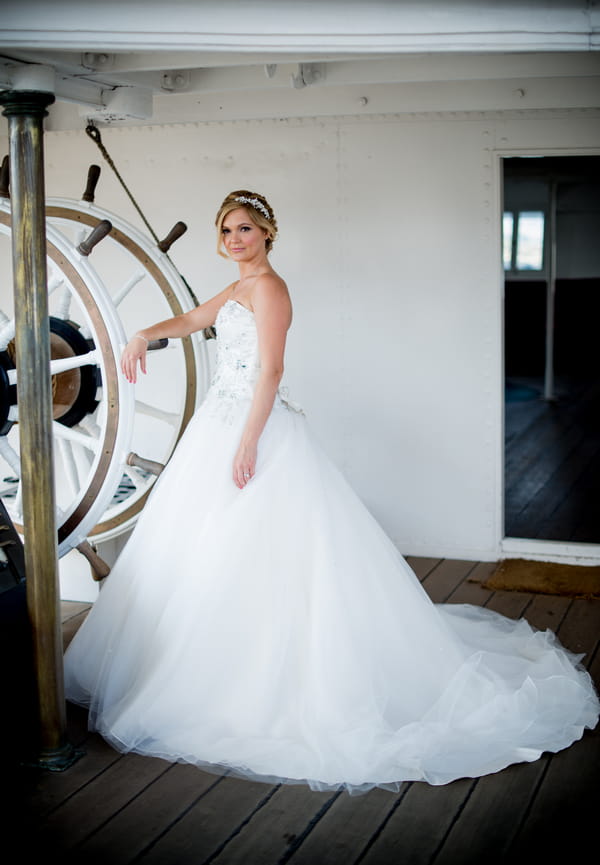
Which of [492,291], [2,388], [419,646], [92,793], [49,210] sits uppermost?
[49,210]

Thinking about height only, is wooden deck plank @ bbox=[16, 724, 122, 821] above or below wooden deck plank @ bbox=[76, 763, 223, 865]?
below

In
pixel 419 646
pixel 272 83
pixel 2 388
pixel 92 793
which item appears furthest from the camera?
pixel 272 83

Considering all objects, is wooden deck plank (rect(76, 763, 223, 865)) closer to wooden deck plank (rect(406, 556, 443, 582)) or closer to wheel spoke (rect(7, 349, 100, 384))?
wheel spoke (rect(7, 349, 100, 384))

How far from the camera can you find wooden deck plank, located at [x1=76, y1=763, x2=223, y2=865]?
2521 millimetres

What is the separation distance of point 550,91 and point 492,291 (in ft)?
3.04

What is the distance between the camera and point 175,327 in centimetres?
372

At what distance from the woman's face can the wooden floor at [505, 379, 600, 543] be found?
2.74 m

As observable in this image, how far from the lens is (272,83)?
400 cm

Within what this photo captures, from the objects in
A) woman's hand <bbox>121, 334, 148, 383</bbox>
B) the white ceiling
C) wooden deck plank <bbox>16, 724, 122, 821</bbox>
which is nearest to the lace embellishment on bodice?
woman's hand <bbox>121, 334, 148, 383</bbox>

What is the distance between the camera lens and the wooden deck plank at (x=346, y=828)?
250 centimetres

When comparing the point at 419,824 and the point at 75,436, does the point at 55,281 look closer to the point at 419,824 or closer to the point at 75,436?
the point at 75,436

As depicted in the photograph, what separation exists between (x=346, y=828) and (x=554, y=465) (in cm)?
508

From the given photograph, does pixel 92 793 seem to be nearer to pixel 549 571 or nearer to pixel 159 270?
pixel 159 270

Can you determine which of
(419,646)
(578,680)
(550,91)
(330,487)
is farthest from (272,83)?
(578,680)
